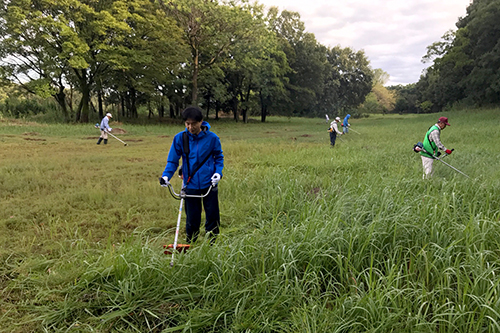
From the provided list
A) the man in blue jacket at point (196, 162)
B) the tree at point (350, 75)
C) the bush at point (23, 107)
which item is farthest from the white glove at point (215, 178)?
the tree at point (350, 75)

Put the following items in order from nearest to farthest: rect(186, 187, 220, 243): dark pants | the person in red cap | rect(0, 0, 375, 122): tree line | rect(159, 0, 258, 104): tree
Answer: rect(186, 187, 220, 243): dark pants < the person in red cap < rect(0, 0, 375, 122): tree line < rect(159, 0, 258, 104): tree

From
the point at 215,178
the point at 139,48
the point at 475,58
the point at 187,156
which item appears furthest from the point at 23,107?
the point at 475,58

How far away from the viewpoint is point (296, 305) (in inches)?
93.1

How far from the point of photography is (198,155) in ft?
11.1

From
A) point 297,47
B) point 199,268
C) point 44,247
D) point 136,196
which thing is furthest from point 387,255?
point 297,47

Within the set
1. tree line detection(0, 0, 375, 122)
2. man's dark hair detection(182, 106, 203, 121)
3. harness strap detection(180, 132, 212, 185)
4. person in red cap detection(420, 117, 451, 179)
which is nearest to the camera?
man's dark hair detection(182, 106, 203, 121)

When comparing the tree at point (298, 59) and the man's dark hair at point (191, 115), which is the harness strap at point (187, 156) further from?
the tree at point (298, 59)

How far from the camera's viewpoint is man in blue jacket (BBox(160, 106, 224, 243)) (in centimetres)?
332

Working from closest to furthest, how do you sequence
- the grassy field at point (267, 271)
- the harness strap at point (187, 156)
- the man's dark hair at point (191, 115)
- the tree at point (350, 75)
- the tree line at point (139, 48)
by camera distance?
1. the grassy field at point (267, 271)
2. the man's dark hair at point (191, 115)
3. the harness strap at point (187, 156)
4. the tree line at point (139, 48)
5. the tree at point (350, 75)

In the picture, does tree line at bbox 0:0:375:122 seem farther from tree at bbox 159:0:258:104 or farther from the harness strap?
the harness strap

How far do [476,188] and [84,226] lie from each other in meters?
6.31

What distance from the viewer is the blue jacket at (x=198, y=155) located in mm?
3393

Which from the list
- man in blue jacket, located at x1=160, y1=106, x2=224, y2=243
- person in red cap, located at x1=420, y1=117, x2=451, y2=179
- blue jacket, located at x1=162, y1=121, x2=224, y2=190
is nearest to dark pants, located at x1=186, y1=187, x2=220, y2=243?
man in blue jacket, located at x1=160, y1=106, x2=224, y2=243

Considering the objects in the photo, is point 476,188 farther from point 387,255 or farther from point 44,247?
point 44,247
